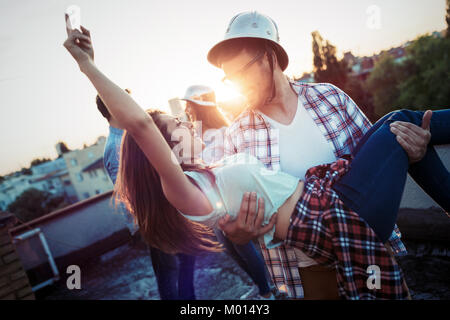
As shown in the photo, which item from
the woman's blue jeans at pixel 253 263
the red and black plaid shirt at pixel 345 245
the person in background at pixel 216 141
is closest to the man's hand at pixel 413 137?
the red and black plaid shirt at pixel 345 245

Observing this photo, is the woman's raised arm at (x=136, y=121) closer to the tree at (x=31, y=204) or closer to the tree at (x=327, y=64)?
the tree at (x=327, y=64)

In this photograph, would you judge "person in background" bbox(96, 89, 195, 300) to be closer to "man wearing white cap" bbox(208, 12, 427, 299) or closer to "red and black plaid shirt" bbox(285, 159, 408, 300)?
"man wearing white cap" bbox(208, 12, 427, 299)

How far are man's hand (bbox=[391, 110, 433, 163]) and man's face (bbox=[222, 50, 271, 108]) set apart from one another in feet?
2.90

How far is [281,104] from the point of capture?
1.96 metres

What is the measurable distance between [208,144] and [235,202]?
56.0 inches

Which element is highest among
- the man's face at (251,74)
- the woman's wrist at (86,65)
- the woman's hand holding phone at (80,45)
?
the woman's hand holding phone at (80,45)

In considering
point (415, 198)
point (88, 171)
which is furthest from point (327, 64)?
point (88, 171)

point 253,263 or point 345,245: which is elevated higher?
point 345,245

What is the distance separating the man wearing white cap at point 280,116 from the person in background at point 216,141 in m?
0.59

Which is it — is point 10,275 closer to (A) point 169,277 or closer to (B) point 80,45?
(A) point 169,277

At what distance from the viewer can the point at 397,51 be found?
54.0 m

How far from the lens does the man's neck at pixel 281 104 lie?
1914mm

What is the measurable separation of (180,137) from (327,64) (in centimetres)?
4184
